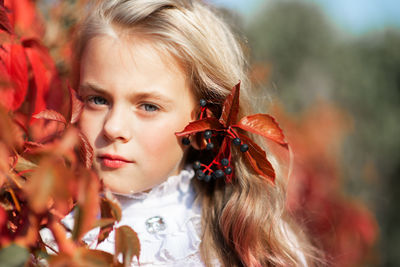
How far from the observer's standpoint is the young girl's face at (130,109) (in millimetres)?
989

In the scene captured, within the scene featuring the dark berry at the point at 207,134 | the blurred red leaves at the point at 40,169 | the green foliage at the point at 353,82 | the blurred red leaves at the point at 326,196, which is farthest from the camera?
the green foliage at the point at 353,82

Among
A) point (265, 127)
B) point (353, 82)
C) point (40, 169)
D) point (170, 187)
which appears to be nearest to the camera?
point (40, 169)

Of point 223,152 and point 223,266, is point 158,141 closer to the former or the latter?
point 223,152

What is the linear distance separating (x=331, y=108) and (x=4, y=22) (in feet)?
12.0

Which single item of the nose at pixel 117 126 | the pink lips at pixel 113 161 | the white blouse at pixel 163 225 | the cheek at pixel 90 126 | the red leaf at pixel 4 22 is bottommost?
the white blouse at pixel 163 225

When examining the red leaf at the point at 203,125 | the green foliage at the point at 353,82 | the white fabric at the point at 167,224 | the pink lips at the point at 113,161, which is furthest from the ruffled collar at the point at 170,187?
the green foliage at the point at 353,82

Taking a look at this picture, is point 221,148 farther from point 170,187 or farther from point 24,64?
point 24,64

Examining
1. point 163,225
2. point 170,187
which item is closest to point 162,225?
point 163,225

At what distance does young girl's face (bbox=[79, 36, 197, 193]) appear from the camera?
3.24ft

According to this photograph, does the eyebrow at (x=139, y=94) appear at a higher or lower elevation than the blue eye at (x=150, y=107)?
higher

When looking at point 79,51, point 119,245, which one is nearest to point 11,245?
point 119,245

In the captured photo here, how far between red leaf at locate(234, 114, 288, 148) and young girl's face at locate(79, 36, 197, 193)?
0.19m

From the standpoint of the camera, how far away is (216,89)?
3.76ft

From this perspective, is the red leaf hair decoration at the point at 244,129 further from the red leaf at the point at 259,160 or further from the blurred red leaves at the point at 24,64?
the blurred red leaves at the point at 24,64
